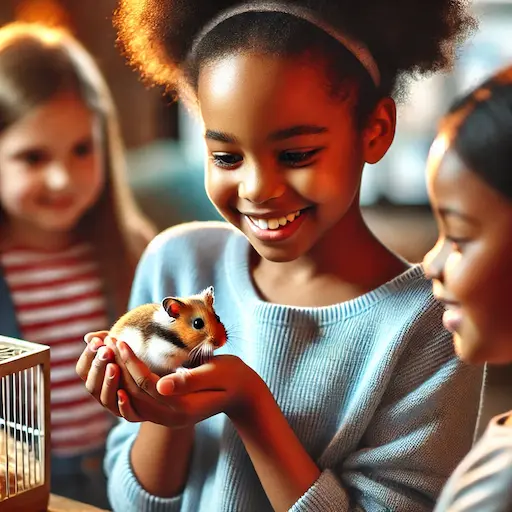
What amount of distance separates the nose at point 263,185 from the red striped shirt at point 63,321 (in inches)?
22.7

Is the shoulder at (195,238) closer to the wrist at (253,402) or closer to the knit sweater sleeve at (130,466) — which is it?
the knit sweater sleeve at (130,466)

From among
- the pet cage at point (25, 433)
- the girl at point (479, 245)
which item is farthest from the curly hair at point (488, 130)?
the pet cage at point (25, 433)

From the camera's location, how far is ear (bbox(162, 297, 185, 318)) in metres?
0.62

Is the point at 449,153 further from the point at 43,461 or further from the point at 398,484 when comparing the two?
the point at 43,461

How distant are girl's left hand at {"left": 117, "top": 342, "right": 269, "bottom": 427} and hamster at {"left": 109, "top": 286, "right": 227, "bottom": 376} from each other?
0.6 inches

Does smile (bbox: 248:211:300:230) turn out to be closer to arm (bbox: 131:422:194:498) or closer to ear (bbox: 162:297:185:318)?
ear (bbox: 162:297:185:318)

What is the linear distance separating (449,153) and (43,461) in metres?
0.51

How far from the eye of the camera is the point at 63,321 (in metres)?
1.13

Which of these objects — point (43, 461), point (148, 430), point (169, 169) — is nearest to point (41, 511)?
point (43, 461)

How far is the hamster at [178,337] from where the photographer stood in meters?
0.63

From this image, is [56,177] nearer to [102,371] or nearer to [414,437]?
[102,371]

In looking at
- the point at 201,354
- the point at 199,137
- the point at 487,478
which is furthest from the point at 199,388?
the point at 199,137

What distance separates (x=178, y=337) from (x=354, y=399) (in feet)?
0.50

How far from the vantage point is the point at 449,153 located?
486 millimetres
